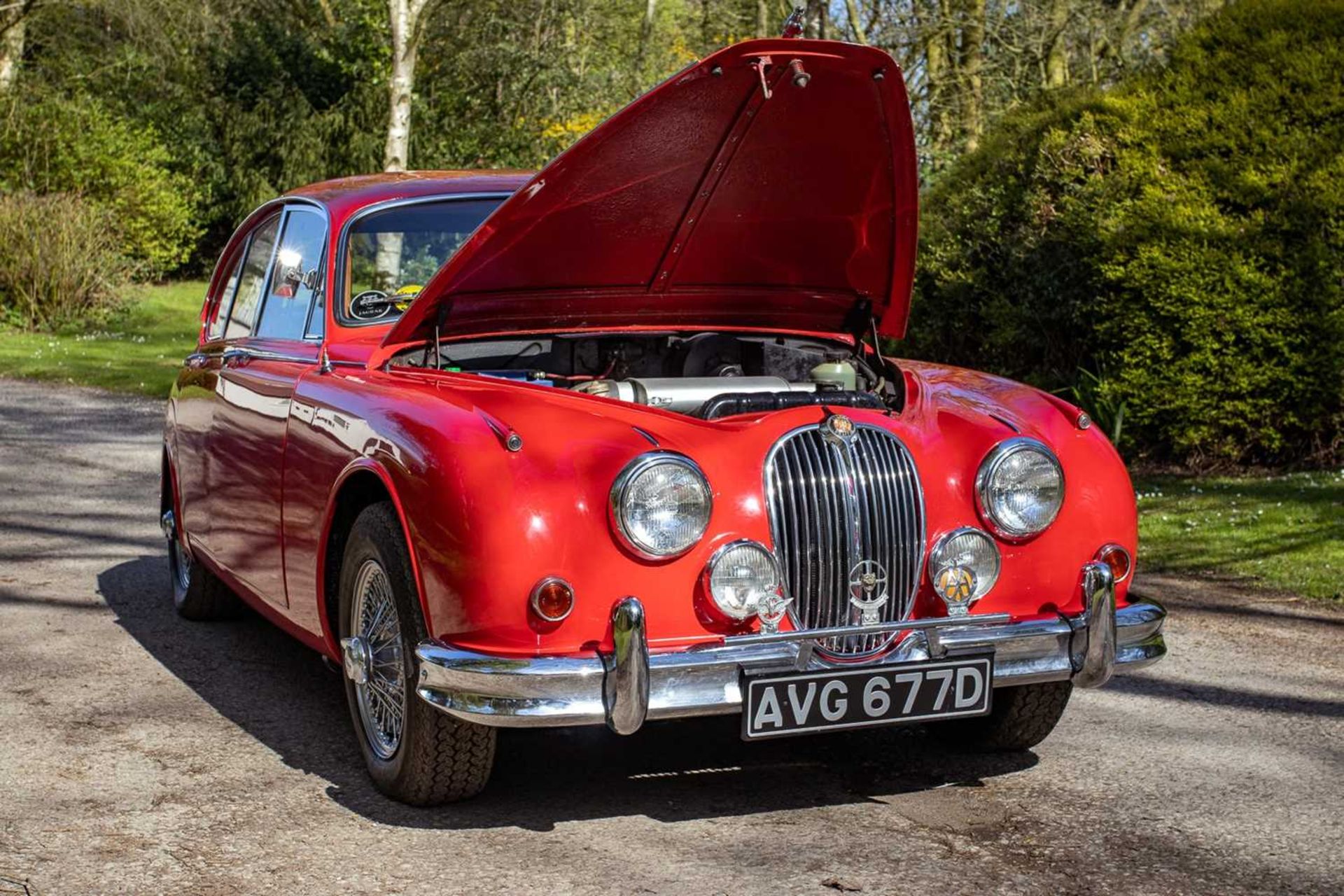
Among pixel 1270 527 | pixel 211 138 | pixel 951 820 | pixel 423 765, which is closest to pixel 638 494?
pixel 423 765

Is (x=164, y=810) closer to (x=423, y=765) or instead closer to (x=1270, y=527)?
(x=423, y=765)

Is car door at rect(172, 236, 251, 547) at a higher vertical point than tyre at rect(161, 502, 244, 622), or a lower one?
higher

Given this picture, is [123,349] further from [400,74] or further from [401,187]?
[401,187]

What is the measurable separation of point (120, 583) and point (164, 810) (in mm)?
3309

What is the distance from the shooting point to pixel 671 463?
384cm

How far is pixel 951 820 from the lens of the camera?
4.09 m

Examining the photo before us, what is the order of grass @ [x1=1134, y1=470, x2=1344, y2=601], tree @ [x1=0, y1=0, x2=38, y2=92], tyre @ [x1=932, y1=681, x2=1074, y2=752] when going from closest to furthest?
tyre @ [x1=932, y1=681, x2=1074, y2=752] → grass @ [x1=1134, y1=470, x2=1344, y2=601] → tree @ [x1=0, y1=0, x2=38, y2=92]

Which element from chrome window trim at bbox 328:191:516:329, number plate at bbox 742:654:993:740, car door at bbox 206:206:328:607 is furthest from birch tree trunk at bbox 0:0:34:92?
number plate at bbox 742:654:993:740

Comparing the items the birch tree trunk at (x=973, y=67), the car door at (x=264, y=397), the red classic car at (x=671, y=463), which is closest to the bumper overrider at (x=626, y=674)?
the red classic car at (x=671, y=463)

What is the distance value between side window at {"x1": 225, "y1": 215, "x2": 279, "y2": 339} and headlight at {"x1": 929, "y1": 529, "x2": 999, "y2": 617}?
289 centimetres

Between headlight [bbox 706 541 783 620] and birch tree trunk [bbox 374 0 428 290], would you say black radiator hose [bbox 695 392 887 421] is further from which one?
birch tree trunk [bbox 374 0 428 290]

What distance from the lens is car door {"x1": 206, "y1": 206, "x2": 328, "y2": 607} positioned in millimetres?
5008

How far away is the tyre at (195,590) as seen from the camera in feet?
20.9

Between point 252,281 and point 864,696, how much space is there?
3.25m
